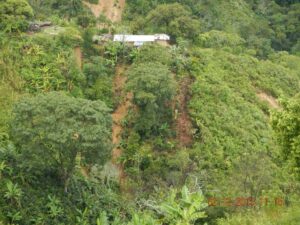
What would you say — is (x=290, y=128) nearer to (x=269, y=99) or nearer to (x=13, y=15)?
(x=269, y=99)

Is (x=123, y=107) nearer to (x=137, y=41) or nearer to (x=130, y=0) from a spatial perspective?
(x=137, y=41)

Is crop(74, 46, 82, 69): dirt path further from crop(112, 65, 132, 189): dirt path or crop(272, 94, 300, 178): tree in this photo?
crop(272, 94, 300, 178): tree

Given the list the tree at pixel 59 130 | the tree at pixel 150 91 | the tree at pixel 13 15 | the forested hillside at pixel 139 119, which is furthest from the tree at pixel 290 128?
the tree at pixel 13 15

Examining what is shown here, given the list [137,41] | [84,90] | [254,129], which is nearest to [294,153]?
[254,129]

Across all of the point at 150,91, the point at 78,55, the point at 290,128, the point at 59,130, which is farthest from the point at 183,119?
the point at 290,128

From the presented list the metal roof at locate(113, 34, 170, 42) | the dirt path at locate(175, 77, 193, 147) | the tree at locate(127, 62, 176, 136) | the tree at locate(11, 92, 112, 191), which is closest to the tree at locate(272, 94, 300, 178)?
the tree at locate(11, 92, 112, 191)
